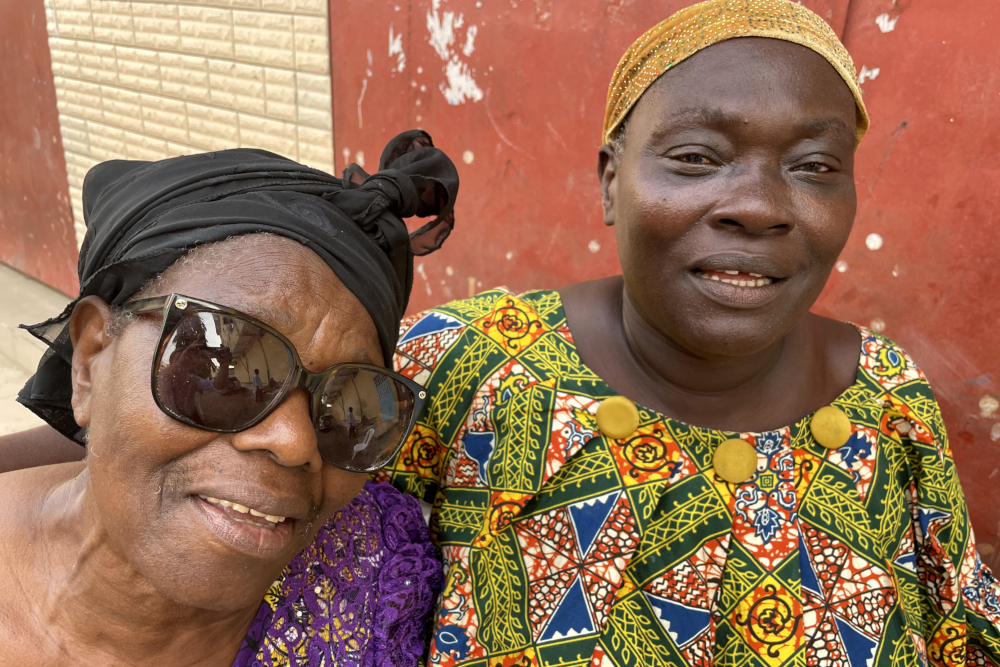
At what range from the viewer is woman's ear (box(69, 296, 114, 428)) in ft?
4.18

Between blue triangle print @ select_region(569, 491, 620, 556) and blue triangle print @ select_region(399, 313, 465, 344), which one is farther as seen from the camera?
blue triangle print @ select_region(399, 313, 465, 344)

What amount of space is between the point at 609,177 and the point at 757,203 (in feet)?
1.46

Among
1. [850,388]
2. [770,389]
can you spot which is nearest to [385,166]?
[770,389]

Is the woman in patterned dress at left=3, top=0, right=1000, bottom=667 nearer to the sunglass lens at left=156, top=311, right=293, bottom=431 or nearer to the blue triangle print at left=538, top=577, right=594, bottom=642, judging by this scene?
the blue triangle print at left=538, top=577, right=594, bottom=642

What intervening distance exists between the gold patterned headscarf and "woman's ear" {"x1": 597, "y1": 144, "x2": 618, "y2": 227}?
5.0 inches

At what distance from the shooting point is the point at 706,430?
1683 mm

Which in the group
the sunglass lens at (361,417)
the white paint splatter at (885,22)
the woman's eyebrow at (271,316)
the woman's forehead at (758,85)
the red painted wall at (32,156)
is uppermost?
the white paint splatter at (885,22)

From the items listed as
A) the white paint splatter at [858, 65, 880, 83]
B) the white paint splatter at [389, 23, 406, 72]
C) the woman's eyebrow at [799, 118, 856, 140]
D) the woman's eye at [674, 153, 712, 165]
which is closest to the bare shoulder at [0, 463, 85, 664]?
the woman's eye at [674, 153, 712, 165]

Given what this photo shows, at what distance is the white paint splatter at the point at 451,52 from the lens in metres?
3.35

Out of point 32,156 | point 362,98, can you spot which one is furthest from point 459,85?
point 32,156

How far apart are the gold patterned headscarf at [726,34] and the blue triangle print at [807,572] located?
0.92 m

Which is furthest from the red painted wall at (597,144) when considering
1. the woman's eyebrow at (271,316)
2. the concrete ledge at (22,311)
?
the concrete ledge at (22,311)

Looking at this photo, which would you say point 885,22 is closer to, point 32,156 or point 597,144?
point 597,144

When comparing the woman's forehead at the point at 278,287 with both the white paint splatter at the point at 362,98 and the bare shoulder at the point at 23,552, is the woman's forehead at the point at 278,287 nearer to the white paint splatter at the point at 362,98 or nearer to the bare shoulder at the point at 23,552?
the bare shoulder at the point at 23,552
